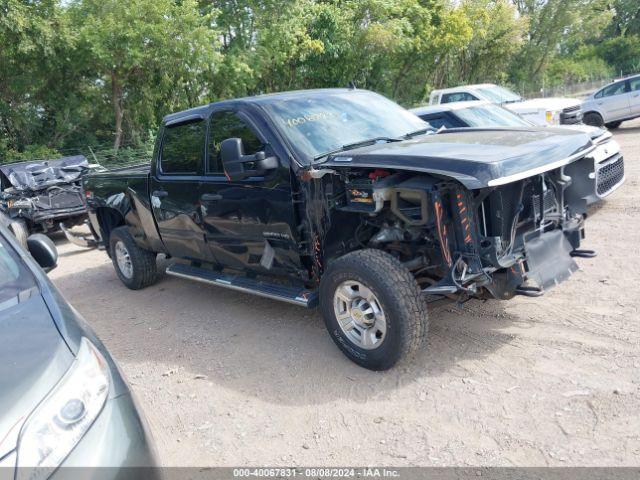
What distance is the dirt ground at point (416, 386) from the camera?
124 inches

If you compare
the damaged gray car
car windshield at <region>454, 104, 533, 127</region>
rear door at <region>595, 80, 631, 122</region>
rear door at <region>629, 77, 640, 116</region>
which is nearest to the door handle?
car windshield at <region>454, 104, 533, 127</region>

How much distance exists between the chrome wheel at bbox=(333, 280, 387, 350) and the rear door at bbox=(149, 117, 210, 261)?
76.0 inches

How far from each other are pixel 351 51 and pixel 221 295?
57.1ft

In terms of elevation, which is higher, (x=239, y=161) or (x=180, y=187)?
(x=239, y=161)

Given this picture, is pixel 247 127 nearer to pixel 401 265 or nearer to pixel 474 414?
pixel 401 265

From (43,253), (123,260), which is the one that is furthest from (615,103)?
(43,253)

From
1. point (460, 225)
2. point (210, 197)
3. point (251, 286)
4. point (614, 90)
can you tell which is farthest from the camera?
point (614, 90)

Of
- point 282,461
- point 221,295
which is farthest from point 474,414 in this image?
point 221,295

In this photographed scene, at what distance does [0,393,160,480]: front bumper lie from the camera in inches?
80.4

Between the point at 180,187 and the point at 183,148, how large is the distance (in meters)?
0.40

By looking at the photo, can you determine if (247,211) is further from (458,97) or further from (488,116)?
(458,97)

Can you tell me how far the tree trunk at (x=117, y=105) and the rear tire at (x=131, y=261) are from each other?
36.6 feet

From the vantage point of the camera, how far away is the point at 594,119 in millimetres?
17031

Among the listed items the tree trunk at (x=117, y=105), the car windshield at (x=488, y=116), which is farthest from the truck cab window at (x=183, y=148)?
the tree trunk at (x=117, y=105)
